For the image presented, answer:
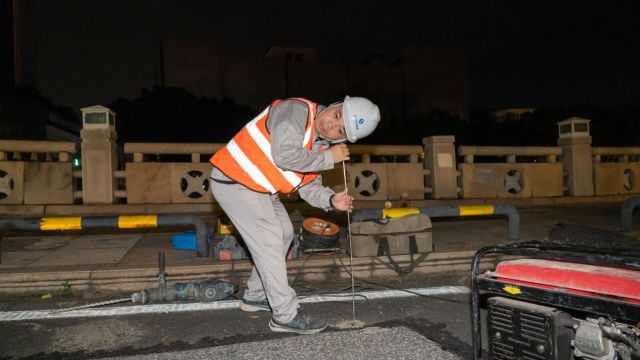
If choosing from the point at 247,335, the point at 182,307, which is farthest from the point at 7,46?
the point at 247,335

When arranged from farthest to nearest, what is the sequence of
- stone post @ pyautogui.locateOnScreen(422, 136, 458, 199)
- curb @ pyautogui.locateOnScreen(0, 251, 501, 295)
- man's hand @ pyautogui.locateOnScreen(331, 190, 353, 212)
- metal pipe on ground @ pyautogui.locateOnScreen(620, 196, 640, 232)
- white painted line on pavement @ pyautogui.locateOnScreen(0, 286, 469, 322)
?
1. stone post @ pyautogui.locateOnScreen(422, 136, 458, 199)
2. metal pipe on ground @ pyautogui.locateOnScreen(620, 196, 640, 232)
3. curb @ pyautogui.locateOnScreen(0, 251, 501, 295)
4. white painted line on pavement @ pyautogui.locateOnScreen(0, 286, 469, 322)
5. man's hand @ pyautogui.locateOnScreen(331, 190, 353, 212)

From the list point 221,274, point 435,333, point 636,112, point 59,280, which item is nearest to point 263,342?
point 435,333

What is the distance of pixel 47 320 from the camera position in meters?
3.91

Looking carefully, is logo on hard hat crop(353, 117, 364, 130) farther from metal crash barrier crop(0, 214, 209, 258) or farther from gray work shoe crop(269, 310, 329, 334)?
metal crash barrier crop(0, 214, 209, 258)

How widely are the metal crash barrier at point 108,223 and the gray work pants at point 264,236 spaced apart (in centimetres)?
191

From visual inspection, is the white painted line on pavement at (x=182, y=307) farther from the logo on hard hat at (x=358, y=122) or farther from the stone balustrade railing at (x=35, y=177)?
the stone balustrade railing at (x=35, y=177)

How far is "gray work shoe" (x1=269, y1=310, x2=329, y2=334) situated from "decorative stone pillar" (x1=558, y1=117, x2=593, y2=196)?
37.4ft

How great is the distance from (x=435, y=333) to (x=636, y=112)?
1403 inches

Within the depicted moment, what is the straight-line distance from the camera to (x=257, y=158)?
3.50m

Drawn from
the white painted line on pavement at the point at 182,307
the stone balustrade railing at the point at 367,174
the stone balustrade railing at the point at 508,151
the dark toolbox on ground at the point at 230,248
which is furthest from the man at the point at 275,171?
the stone balustrade railing at the point at 508,151

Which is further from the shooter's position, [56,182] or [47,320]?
[56,182]

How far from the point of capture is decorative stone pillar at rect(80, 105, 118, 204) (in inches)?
386

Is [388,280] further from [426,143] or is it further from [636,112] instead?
[636,112]

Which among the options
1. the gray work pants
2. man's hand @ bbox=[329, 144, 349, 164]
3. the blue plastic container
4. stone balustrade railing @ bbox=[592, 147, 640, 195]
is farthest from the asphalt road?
stone balustrade railing @ bbox=[592, 147, 640, 195]
